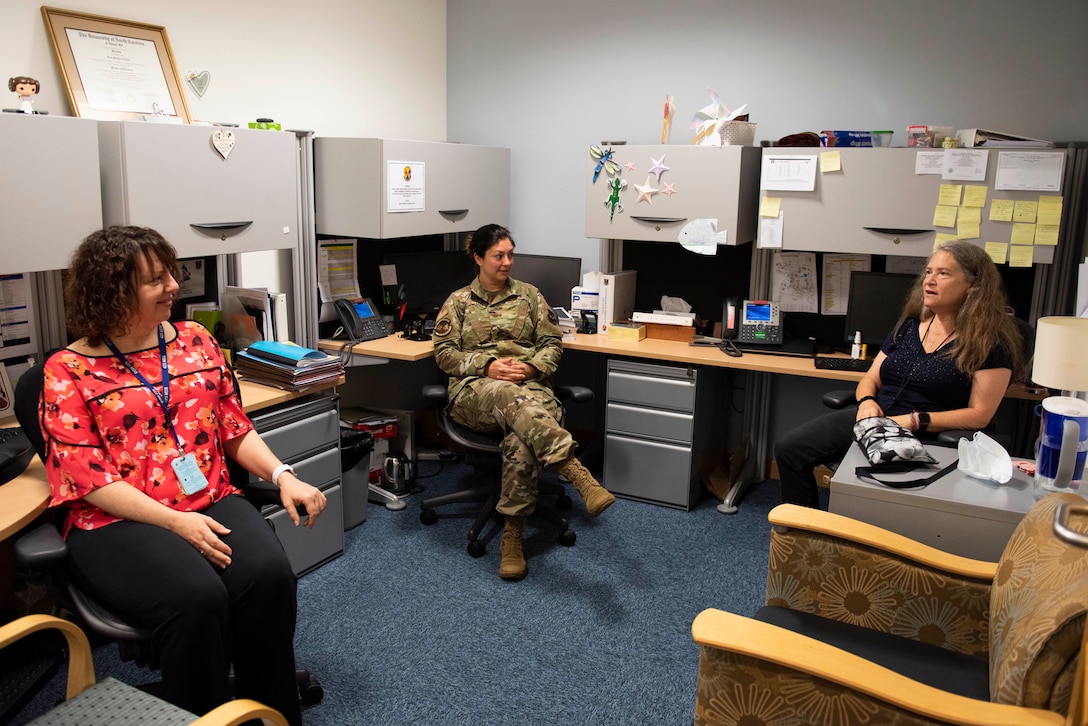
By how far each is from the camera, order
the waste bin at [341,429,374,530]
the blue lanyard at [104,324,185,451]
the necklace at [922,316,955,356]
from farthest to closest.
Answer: the waste bin at [341,429,374,530] < the necklace at [922,316,955,356] < the blue lanyard at [104,324,185,451]

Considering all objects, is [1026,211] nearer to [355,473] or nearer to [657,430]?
[657,430]

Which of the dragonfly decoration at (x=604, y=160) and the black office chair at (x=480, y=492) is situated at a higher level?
the dragonfly decoration at (x=604, y=160)

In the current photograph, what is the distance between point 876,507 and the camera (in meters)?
2.08

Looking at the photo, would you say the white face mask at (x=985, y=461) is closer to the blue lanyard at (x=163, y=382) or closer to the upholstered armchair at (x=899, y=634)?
the upholstered armchair at (x=899, y=634)

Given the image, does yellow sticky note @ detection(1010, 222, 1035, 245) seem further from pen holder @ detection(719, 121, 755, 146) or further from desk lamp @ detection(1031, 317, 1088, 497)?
desk lamp @ detection(1031, 317, 1088, 497)

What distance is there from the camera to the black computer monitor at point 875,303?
338 centimetres

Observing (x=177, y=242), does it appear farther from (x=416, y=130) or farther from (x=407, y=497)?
(x=416, y=130)

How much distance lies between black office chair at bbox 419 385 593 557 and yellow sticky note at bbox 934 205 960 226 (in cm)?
144

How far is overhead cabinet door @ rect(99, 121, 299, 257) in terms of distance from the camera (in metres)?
2.45

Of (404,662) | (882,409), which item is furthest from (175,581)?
(882,409)

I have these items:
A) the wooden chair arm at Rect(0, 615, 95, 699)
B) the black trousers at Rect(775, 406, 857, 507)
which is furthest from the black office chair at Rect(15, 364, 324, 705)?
the black trousers at Rect(775, 406, 857, 507)

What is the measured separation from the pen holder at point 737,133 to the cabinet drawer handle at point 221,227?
73.6 inches

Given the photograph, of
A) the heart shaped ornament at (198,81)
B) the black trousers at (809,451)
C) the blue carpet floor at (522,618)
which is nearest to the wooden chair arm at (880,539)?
the blue carpet floor at (522,618)

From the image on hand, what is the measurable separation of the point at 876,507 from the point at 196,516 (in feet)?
5.34
